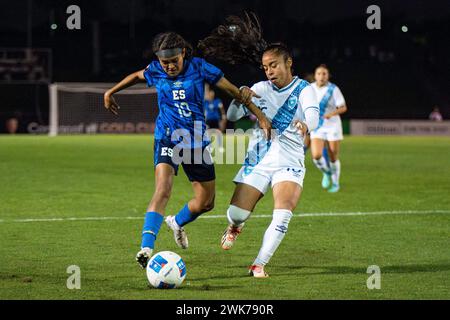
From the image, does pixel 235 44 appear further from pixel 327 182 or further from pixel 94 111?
pixel 94 111

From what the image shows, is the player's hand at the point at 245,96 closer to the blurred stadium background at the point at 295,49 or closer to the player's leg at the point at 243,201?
the player's leg at the point at 243,201

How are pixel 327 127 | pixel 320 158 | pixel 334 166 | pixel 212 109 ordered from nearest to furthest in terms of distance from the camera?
1. pixel 334 166
2. pixel 320 158
3. pixel 327 127
4. pixel 212 109

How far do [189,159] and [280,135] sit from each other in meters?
0.88

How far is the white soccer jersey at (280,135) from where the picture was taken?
8.01m

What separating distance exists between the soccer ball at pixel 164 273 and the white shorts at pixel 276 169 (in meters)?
1.30

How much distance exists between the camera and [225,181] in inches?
709

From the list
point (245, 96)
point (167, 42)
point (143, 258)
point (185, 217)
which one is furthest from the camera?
point (185, 217)

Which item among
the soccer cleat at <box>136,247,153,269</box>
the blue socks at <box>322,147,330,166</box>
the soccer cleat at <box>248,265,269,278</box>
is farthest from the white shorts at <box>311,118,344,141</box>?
the soccer cleat at <box>136,247,153,269</box>

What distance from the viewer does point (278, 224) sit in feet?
25.4

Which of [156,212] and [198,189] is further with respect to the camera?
[198,189]

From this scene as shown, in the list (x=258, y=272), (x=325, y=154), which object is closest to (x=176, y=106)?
(x=258, y=272)

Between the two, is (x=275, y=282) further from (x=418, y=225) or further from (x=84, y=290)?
(x=418, y=225)

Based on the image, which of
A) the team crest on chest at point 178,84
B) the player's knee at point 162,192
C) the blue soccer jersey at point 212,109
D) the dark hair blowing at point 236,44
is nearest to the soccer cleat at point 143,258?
the player's knee at point 162,192

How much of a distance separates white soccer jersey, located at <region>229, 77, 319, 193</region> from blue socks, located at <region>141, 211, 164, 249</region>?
938 millimetres
